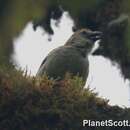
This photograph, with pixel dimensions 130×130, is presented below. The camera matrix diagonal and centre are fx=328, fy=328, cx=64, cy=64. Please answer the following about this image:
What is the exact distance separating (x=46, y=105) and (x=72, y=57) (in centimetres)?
69

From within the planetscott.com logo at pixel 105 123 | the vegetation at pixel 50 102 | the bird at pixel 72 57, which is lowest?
the planetscott.com logo at pixel 105 123

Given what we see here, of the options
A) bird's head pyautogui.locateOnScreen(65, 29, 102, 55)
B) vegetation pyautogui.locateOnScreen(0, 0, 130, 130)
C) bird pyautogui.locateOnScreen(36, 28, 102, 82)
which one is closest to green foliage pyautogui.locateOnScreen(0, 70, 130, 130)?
vegetation pyautogui.locateOnScreen(0, 0, 130, 130)

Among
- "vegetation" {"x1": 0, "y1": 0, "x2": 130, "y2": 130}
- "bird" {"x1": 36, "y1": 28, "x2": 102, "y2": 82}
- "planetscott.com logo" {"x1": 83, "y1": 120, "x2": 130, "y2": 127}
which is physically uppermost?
"bird" {"x1": 36, "y1": 28, "x2": 102, "y2": 82}

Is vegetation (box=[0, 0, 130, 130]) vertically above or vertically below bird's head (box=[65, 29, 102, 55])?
below

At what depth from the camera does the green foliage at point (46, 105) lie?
4.51 ft

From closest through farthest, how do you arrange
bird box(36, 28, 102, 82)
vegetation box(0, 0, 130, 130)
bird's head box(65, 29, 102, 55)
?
vegetation box(0, 0, 130, 130) < bird box(36, 28, 102, 82) < bird's head box(65, 29, 102, 55)

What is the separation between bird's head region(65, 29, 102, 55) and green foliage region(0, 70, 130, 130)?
27.1 inches

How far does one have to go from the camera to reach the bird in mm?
1972

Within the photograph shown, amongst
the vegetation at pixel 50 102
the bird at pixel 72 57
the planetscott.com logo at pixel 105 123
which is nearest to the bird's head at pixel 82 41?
the bird at pixel 72 57

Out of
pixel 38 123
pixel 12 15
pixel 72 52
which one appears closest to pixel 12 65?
pixel 38 123

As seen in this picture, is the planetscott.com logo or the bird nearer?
the planetscott.com logo

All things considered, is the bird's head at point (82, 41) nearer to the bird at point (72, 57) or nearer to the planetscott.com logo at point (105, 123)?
the bird at point (72, 57)

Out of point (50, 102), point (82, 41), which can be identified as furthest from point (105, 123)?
point (82, 41)

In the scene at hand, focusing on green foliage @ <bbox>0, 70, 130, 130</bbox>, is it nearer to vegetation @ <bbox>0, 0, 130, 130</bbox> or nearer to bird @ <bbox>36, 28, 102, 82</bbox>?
vegetation @ <bbox>0, 0, 130, 130</bbox>
